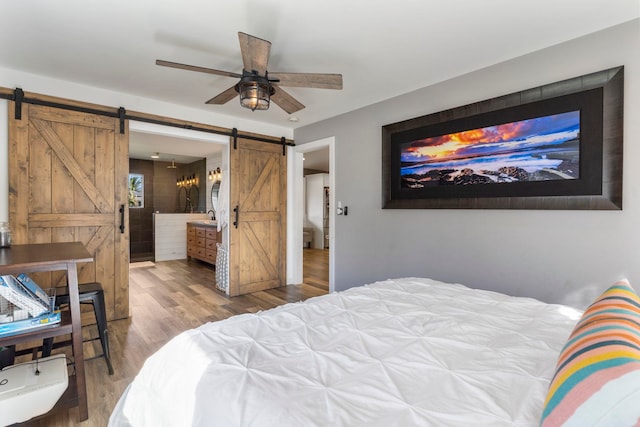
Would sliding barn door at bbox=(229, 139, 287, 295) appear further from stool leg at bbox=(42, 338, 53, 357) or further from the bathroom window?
the bathroom window

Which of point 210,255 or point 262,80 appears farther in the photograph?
point 210,255

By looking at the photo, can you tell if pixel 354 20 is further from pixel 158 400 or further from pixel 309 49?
pixel 158 400

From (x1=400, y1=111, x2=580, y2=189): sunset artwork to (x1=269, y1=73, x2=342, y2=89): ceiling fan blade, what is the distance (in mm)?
1281

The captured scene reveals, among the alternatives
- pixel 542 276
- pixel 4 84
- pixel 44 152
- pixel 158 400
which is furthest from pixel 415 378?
pixel 4 84

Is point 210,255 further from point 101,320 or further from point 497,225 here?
point 497,225

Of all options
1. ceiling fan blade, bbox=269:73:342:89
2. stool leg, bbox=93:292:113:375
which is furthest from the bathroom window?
ceiling fan blade, bbox=269:73:342:89

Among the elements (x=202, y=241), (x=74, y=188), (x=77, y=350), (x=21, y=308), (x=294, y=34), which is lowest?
(x=77, y=350)

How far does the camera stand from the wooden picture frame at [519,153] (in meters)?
2.11

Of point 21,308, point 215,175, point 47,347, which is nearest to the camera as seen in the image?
point 21,308

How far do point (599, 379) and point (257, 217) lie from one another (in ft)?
13.6

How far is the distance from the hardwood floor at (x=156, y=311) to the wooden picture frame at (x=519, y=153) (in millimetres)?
2115

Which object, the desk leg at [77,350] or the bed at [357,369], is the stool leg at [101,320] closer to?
the desk leg at [77,350]

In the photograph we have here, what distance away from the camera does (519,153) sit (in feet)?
8.17

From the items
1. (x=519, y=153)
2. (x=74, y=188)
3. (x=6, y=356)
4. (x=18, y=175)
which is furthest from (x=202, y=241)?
(x=519, y=153)
